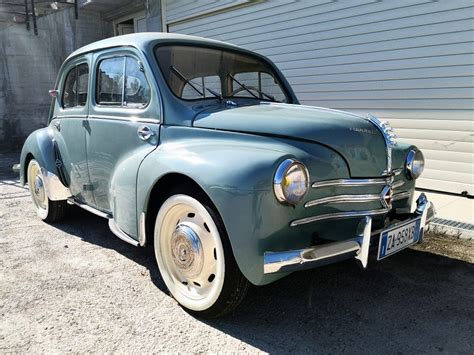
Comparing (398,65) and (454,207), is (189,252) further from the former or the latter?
(398,65)

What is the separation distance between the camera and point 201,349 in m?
2.23

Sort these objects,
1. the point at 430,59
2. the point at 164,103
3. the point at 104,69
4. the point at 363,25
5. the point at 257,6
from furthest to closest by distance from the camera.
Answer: the point at 257,6 → the point at 363,25 → the point at 430,59 → the point at 104,69 → the point at 164,103

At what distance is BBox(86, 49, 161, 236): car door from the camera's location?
2.96 meters

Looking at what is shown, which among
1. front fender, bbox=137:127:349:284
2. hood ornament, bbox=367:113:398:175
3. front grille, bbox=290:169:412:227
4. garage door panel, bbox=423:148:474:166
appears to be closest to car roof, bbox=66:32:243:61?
front fender, bbox=137:127:349:284

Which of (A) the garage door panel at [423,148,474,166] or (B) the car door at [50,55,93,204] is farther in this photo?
(A) the garage door panel at [423,148,474,166]

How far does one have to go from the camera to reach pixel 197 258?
8.21 feet

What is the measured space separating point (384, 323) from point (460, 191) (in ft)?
11.5

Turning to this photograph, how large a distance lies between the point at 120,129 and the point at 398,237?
2.14m

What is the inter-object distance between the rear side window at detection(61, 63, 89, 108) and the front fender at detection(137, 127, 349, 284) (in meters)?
1.71

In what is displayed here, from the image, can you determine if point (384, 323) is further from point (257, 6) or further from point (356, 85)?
point (257, 6)

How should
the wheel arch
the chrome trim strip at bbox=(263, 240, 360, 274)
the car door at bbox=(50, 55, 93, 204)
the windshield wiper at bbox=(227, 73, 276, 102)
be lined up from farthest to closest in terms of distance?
the car door at bbox=(50, 55, 93, 204), the windshield wiper at bbox=(227, 73, 276, 102), the wheel arch, the chrome trim strip at bbox=(263, 240, 360, 274)

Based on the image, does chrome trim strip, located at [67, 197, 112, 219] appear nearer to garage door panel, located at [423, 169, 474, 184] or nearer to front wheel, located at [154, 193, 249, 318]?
front wheel, located at [154, 193, 249, 318]

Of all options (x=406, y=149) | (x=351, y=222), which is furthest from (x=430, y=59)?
(x=351, y=222)

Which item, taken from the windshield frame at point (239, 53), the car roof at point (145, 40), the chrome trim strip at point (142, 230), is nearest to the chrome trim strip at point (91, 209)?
the chrome trim strip at point (142, 230)
